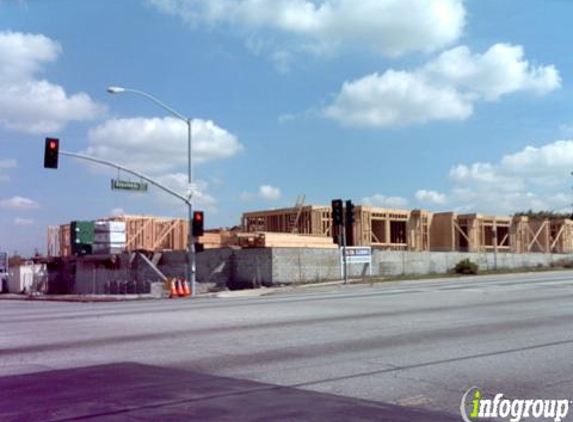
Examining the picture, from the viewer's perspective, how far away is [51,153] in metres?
29.6

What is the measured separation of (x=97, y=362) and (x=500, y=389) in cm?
622

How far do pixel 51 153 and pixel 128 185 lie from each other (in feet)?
19.6

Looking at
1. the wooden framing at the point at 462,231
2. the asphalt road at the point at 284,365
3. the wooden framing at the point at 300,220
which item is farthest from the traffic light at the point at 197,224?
the wooden framing at the point at 462,231

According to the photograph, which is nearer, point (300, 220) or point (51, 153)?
point (51, 153)

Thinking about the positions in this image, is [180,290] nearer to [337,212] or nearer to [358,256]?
[337,212]

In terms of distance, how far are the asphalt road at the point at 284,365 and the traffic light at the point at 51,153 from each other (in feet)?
39.0

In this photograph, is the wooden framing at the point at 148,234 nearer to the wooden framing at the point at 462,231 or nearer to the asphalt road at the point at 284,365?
the wooden framing at the point at 462,231

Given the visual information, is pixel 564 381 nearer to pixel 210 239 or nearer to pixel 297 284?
pixel 297 284

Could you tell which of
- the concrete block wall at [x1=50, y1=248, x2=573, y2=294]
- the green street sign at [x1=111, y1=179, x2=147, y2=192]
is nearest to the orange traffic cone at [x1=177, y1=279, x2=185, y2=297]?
the concrete block wall at [x1=50, y1=248, x2=573, y2=294]

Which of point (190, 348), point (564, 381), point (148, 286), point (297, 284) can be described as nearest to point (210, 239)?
point (148, 286)

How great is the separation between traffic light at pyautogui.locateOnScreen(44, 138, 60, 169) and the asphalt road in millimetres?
11875

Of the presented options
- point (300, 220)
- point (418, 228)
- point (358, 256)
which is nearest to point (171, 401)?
point (358, 256)

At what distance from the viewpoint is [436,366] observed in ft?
34.2

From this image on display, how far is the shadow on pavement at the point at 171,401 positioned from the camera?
24.0 ft
